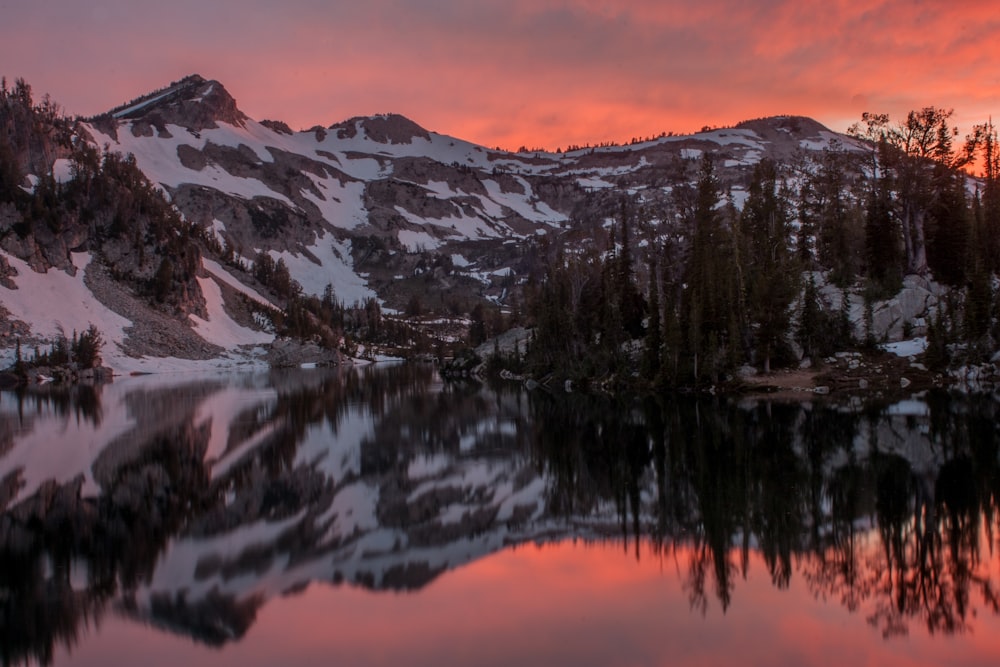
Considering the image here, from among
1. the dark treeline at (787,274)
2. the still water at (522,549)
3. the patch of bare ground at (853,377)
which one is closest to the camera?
the still water at (522,549)

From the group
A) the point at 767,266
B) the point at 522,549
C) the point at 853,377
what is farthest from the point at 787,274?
the point at 522,549

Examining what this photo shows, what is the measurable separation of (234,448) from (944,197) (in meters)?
53.9

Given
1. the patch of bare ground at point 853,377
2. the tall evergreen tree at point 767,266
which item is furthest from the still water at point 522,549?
the tall evergreen tree at point 767,266

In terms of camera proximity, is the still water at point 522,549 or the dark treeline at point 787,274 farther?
the dark treeline at point 787,274

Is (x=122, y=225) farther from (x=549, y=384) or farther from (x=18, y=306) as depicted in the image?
(x=549, y=384)

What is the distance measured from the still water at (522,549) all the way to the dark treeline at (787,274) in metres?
19.5

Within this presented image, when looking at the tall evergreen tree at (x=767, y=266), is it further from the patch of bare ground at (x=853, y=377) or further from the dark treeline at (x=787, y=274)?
the patch of bare ground at (x=853, y=377)

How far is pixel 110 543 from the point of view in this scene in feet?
53.3

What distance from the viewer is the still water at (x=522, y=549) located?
418 inches

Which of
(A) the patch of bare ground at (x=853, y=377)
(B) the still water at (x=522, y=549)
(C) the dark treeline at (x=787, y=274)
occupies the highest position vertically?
(C) the dark treeline at (x=787, y=274)

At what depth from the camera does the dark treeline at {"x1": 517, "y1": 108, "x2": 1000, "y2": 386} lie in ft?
165

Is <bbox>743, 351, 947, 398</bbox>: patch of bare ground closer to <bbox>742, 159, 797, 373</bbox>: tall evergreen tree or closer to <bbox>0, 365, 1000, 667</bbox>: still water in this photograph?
<bbox>742, 159, 797, 373</bbox>: tall evergreen tree

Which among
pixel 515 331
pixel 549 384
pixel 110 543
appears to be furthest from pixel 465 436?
pixel 515 331

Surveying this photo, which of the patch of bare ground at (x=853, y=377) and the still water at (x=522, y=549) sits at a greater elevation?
the patch of bare ground at (x=853, y=377)
